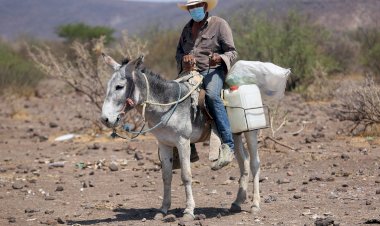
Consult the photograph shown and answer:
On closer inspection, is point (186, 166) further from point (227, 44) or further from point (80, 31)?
point (80, 31)

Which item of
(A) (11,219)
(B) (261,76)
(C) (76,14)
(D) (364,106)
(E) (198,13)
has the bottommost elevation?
(A) (11,219)

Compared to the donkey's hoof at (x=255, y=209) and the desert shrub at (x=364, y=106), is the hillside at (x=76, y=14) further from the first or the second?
the donkey's hoof at (x=255, y=209)

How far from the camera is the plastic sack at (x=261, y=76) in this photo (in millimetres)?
8633

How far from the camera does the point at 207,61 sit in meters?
8.48

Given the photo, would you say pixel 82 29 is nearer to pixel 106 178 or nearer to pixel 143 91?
pixel 106 178

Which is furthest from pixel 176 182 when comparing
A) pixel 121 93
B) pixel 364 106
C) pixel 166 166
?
pixel 364 106

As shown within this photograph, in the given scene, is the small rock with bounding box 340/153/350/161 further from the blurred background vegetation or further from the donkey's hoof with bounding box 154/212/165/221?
the blurred background vegetation

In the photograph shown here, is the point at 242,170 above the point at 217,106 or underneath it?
underneath

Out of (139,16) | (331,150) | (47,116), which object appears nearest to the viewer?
(331,150)

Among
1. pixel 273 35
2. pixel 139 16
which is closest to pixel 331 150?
pixel 273 35

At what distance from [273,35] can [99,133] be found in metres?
11.9

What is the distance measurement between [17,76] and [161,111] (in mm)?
21785

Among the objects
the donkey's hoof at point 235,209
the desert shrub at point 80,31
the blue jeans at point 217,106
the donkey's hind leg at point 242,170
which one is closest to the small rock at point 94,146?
the donkey's hind leg at point 242,170

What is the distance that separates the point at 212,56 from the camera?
8328 mm
